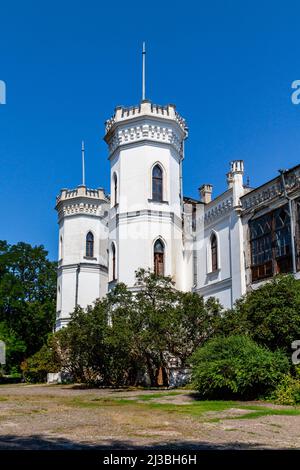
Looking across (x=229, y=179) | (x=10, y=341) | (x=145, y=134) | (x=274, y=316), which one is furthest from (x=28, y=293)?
(x=274, y=316)

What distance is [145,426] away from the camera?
976 cm

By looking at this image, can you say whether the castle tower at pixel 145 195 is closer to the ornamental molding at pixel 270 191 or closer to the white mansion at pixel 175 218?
the white mansion at pixel 175 218

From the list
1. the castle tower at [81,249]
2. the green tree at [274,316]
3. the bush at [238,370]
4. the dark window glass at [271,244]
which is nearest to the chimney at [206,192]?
the dark window glass at [271,244]

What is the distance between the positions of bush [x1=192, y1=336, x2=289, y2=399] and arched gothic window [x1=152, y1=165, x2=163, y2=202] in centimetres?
1242

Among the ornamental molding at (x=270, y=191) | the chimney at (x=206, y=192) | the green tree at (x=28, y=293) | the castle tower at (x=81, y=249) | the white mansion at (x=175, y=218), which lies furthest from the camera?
the green tree at (x=28, y=293)

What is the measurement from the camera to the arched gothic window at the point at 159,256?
1033 inches

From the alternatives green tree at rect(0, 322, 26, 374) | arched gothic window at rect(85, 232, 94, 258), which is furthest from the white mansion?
green tree at rect(0, 322, 26, 374)

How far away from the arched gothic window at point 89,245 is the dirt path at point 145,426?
2103cm

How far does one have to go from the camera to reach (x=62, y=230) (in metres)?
36.1

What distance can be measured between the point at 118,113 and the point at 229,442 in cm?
2182

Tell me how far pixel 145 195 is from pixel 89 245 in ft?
34.1

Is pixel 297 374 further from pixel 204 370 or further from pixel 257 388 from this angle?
pixel 204 370

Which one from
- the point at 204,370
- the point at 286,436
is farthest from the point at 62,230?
the point at 286,436

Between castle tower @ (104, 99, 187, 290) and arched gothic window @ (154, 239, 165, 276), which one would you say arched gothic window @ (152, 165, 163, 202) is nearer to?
castle tower @ (104, 99, 187, 290)
